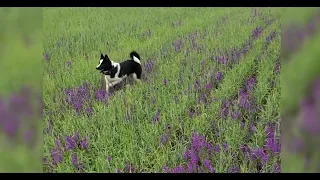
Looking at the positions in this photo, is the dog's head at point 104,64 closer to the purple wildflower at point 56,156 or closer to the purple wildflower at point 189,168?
the purple wildflower at point 56,156

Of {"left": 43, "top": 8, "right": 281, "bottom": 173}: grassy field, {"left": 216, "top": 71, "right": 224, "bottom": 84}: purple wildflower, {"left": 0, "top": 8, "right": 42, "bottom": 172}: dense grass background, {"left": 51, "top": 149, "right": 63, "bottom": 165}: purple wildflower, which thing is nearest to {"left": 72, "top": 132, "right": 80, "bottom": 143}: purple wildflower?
{"left": 43, "top": 8, "right": 281, "bottom": 173}: grassy field

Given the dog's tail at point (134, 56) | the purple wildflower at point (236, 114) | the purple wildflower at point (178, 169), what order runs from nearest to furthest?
the purple wildflower at point (178, 169) < the purple wildflower at point (236, 114) < the dog's tail at point (134, 56)

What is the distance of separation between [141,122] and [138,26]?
3.08 ft

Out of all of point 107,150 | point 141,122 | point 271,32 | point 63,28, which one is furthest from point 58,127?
point 271,32

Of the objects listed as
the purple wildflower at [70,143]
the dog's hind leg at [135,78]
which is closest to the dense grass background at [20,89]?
the purple wildflower at [70,143]

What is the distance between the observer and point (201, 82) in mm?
2492

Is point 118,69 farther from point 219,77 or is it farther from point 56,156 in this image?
point 56,156

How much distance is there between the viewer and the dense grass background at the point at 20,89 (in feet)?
3.40

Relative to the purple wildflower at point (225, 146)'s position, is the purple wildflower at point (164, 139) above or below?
above

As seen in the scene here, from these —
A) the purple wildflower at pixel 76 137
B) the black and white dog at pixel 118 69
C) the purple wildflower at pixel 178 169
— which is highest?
the black and white dog at pixel 118 69

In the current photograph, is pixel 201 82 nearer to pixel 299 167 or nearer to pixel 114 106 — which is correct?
pixel 114 106

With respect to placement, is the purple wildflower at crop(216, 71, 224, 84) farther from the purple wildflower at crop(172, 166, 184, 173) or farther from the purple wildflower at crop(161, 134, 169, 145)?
the purple wildflower at crop(172, 166, 184, 173)

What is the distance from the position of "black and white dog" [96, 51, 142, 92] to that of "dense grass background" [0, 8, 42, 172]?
1406mm

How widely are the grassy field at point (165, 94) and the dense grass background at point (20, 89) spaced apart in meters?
0.33
